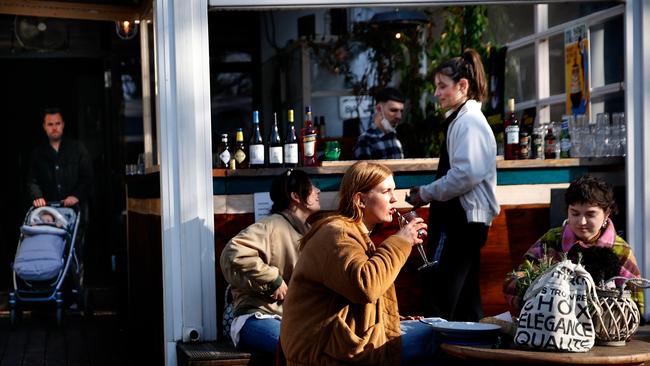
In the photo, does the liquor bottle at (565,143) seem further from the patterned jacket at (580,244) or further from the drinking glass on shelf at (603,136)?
the patterned jacket at (580,244)

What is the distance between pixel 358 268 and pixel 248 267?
1.38 meters

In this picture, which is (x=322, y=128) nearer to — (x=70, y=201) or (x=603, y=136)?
(x=70, y=201)

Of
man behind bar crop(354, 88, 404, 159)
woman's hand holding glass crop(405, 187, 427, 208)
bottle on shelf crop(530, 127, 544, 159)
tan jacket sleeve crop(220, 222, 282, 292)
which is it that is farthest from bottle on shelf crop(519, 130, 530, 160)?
tan jacket sleeve crop(220, 222, 282, 292)

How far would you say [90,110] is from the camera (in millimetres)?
11648

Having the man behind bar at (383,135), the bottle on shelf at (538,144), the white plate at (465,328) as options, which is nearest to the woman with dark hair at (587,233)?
the white plate at (465,328)

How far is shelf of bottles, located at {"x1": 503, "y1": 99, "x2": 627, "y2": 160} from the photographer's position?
22.7 ft

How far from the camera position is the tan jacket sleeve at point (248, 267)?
5551 mm

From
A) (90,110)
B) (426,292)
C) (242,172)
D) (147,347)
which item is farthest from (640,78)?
(90,110)

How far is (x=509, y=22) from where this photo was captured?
32.0ft

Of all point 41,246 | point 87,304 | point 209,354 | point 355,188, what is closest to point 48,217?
point 41,246

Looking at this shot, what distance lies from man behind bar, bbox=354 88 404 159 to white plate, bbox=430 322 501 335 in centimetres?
374

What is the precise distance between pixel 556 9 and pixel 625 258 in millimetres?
3895

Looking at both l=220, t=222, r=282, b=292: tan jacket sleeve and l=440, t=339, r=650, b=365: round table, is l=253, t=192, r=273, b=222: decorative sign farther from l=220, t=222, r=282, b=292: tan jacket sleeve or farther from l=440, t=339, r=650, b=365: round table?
l=440, t=339, r=650, b=365: round table

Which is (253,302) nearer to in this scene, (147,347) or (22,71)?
(147,347)
